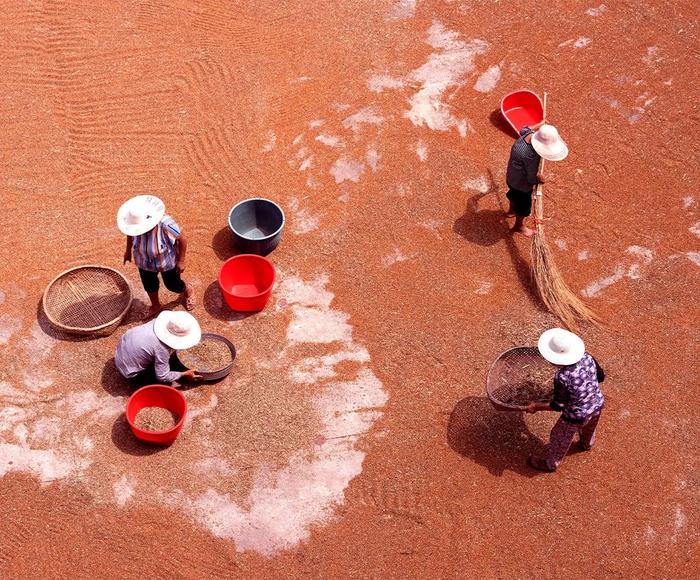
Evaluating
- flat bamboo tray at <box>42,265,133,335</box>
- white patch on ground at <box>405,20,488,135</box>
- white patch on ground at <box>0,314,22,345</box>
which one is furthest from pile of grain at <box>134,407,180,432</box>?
white patch on ground at <box>405,20,488,135</box>

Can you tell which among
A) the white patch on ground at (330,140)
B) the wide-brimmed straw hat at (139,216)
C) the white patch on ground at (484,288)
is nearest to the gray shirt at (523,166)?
the white patch on ground at (484,288)

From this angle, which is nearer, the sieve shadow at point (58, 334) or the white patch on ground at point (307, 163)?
the sieve shadow at point (58, 334)

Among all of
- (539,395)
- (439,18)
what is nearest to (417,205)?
(539,395)

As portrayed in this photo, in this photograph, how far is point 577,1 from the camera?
40.0 ft

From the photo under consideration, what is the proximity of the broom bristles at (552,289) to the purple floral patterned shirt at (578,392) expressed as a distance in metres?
1.51

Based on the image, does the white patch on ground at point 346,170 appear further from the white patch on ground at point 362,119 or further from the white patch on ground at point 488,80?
the white patch on ground at point 488,80

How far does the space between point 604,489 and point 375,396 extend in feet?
7.99

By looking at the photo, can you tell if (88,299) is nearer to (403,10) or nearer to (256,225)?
(256,225)

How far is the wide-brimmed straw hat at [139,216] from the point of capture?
25.5 ft

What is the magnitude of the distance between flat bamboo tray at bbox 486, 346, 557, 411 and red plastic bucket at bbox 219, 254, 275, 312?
8.73 ft

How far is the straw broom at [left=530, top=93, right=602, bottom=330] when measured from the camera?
8.73m

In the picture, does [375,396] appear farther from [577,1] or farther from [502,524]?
[577,1]

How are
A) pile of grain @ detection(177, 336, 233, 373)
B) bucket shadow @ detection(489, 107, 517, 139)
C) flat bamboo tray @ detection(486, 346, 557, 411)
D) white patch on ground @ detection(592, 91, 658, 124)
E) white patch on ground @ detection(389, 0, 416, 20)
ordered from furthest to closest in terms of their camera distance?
white patch on ground @ detection(389, 0, 416, 20) → white patch on ground @ detection(592, 91, 658, 124) → bucket shadow @ detection(489, 107, 517, 139) → pile of grain @ detection(177, 336, 233, 373) → flat bamboo tray @ detection(486, 346, 557, 411)

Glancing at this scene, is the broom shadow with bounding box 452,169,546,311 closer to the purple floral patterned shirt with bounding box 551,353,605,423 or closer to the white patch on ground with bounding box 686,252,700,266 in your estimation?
the white patch on ground with bounding box 686,252,700,266
